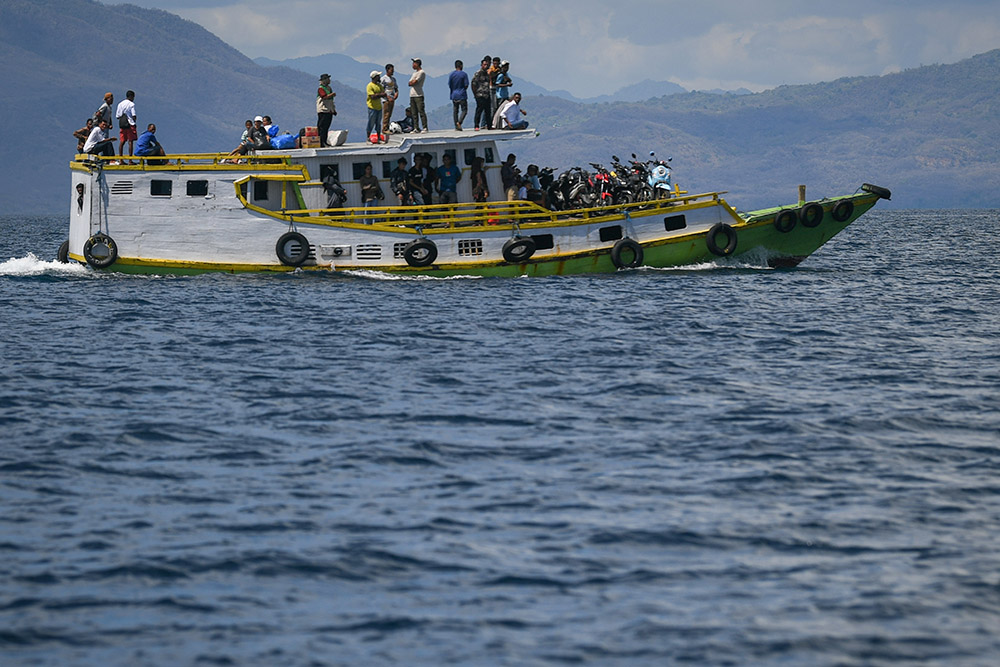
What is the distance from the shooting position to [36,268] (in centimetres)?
4375

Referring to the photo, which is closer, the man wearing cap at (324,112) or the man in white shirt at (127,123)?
the man wearing cap at (324,112)

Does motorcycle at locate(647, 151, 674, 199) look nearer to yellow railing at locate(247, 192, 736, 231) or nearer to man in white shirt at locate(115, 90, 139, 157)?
yellow railing at locate(247, 192, 736, 231)

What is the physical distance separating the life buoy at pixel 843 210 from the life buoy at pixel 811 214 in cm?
49

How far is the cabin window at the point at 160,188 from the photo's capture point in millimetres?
36031

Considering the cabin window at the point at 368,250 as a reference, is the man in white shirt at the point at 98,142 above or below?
above

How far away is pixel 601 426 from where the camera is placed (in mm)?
18625

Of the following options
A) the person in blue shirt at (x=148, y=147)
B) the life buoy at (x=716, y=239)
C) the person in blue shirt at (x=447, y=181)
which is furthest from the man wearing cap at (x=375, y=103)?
the life buoy at (x=716, y=239)

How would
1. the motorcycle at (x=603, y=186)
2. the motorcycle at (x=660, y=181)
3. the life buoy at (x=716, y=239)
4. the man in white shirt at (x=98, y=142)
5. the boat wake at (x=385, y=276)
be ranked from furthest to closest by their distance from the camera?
1. the motorcycle at (x=660, y=181)
2. the motorcycle at (x=603, y=186)
3. the life buoy at (x=716, y=239)
4. the man in white shirt at (x=98, y=142)
5. the boat wake at (x=385, y=276)

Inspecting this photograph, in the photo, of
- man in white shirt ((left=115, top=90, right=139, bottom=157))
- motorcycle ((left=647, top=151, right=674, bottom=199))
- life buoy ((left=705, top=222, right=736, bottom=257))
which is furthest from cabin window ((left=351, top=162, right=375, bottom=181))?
life buoy ((left=705, top=222, right=736, bottom=257))

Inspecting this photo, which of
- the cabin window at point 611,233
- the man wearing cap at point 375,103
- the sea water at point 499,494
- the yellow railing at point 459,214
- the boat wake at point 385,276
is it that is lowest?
the sea water at point 499,494

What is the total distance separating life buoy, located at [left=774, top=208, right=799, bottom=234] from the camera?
3834 centimetres

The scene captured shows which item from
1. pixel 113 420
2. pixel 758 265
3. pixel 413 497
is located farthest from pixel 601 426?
pixel 758 265

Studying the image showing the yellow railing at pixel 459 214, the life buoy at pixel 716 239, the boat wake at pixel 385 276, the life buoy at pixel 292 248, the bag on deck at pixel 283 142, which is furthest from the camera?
the bag on deck at pixel 283 142

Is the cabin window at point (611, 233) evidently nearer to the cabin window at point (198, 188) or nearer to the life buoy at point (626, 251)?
the life buoy at point (626, 251)
